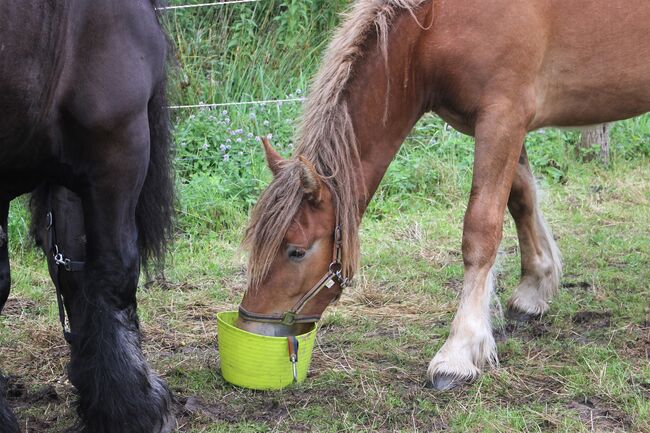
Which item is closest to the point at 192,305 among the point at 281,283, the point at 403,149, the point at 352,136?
the point at 281,283

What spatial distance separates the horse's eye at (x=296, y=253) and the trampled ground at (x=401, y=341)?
1.63ft

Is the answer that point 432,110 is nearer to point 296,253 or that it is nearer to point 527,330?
point 296,253

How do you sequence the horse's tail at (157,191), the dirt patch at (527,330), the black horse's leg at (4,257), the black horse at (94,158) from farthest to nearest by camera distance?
1. the dirt patch at (527,330)
2. the horse's tail at (157,191)
3. the black horse's leg at (4,257)
4. the black horse at (94,158)

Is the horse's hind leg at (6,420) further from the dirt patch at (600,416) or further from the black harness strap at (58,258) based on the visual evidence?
the dirt patch at (600,416)

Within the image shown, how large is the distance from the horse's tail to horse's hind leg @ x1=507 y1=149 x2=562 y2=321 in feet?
5.79

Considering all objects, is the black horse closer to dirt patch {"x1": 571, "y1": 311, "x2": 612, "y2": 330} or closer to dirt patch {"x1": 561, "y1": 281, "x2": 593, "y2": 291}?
dirt patch {"x1": 571, "y1": 311, "x2": 612, "y2": 330}

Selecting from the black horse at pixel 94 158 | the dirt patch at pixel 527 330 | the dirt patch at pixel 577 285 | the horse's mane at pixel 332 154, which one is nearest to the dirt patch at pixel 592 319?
the dirt patch at pixel 527 330

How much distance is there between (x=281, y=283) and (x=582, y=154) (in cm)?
402

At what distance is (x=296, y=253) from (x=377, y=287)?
1304 mm

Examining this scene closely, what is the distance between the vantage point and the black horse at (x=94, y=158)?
2.32m

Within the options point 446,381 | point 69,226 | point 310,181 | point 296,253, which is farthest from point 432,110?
point 69,226

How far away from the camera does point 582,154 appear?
6555 millimetres

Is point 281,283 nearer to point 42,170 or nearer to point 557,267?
point 42,170

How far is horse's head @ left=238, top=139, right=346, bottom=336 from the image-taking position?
3.20 meters
